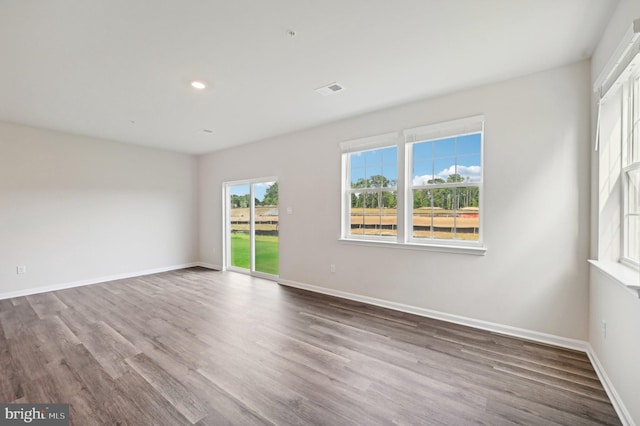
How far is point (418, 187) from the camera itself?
358 centimetres

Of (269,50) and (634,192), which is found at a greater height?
(269,50)

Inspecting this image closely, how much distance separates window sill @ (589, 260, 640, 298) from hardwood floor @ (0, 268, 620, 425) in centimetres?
93

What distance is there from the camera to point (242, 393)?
198cm

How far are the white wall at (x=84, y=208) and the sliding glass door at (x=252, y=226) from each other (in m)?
1.23

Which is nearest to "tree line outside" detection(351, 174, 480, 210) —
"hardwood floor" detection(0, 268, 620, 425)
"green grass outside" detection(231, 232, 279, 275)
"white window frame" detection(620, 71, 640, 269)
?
"white window frame" detection(620, 71, 640, 269)

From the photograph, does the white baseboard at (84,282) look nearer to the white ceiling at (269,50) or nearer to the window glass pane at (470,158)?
the white ceiling at (269,50)

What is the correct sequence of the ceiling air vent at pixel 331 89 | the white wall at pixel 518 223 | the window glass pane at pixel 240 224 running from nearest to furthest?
the white wall at pixel 518 223
the ceiling air vent at pixel 331 89
the window glass pane at pixel 240 224

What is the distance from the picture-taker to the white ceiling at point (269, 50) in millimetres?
1917

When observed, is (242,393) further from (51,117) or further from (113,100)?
(51,117)

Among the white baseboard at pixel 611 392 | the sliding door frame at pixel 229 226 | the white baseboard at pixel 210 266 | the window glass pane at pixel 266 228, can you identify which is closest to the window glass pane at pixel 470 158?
the white baseboard at pixel 611 392

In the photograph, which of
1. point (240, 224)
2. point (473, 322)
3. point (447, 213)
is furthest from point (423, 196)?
point (240, 224)

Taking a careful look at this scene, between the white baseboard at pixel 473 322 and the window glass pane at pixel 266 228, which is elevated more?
the window glass pane at pixel 266 228

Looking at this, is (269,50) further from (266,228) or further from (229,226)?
(229,226)

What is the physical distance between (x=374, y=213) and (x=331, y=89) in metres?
1.84
